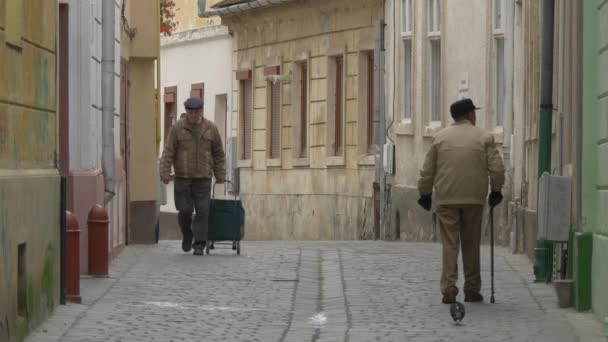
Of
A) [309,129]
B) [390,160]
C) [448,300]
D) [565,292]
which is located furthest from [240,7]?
[565,292]

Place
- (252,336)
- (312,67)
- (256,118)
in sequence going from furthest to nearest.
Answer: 1. (256,118)
2. (312,67)
3. (252,336)

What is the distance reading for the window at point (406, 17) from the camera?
31.6 m

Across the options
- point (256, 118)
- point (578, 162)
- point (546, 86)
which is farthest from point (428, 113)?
point (578, 162)

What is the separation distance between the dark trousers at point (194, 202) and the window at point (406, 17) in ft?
31.7

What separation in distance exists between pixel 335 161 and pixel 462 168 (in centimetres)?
1938

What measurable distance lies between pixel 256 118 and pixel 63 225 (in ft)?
80.8

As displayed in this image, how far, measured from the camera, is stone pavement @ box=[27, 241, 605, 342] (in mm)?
13641

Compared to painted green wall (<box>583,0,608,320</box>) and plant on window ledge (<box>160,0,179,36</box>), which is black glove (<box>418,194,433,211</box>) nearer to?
painted green wall (<box>583,0,608,320</box>)

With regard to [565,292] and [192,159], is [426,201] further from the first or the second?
[192,159]

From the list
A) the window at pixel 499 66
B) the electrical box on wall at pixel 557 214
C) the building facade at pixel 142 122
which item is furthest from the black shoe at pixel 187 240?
the electrical box on wall at pixel 557 214

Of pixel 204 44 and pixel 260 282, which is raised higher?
pixel 204 44

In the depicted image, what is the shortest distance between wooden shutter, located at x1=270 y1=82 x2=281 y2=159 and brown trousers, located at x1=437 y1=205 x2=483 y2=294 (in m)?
23.0

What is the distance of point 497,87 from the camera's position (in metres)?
28.0

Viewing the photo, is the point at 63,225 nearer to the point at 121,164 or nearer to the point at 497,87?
the point at 121,164
